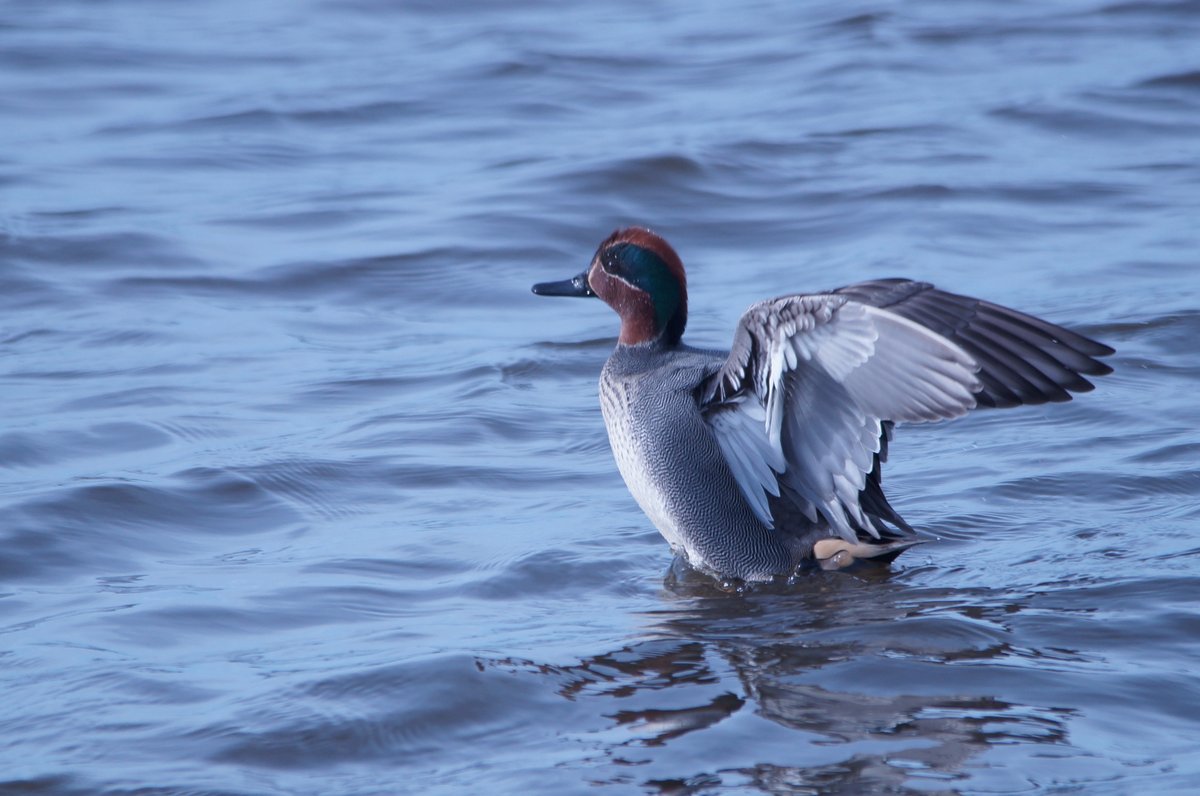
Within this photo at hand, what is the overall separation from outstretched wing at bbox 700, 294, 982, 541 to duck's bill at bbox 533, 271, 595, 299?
98cm

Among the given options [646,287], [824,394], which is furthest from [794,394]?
[646,287]

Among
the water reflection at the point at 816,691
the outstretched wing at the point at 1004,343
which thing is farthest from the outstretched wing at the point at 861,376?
the water reflection at the point at 816,691

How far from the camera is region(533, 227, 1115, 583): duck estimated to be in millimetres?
4426

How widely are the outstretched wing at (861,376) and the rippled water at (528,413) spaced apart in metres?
0.40

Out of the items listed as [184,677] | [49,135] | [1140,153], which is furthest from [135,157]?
[184,677]

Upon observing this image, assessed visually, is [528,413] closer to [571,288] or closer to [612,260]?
[571,288]

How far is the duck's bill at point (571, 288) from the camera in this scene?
6.13m

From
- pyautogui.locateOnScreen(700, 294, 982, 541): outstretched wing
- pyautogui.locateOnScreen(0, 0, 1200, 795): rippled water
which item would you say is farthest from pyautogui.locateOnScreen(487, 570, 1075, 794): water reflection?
pyautogui.locateOnScreen(700, 294, 982, 541): outstretched wing

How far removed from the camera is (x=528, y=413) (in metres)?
7.14

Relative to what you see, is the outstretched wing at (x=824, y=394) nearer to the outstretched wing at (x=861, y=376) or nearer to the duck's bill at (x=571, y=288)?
the outstretched wing at (x=861, y=376)

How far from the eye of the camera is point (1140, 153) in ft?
37.5

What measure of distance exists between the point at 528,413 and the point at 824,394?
253cm

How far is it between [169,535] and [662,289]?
1910mm

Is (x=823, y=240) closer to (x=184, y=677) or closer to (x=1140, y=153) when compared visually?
(x=1140, y=153)
